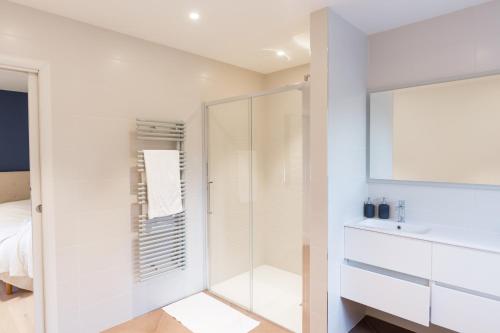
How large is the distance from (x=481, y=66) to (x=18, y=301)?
3857mm

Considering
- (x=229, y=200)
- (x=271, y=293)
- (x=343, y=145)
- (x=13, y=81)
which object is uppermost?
(x=13, y=81)

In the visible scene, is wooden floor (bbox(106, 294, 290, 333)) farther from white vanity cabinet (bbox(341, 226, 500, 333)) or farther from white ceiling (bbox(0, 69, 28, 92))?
white ceiling (bbox(0, 69, 28, 92))

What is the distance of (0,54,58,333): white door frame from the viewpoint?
207 cm

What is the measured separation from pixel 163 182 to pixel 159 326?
1.19m

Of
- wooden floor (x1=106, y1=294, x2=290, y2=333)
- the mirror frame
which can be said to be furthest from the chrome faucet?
wooden floor (x1=106, y1=294, x2=290, y2=333)

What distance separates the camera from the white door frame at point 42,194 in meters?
2.07

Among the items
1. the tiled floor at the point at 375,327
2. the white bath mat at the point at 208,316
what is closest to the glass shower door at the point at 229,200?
the white bath mat at the point at 208,316

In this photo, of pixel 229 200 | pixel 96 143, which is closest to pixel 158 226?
Result: pixel 229 200

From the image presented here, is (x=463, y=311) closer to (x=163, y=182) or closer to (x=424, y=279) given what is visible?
(x=424, y=279)

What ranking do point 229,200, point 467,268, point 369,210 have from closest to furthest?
point 467,268
point 369,210
point 229,200

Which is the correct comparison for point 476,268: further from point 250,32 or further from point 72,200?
point 72,200

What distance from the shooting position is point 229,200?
10.0 ft

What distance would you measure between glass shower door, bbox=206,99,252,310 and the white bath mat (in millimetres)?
191

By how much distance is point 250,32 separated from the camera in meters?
2.43
